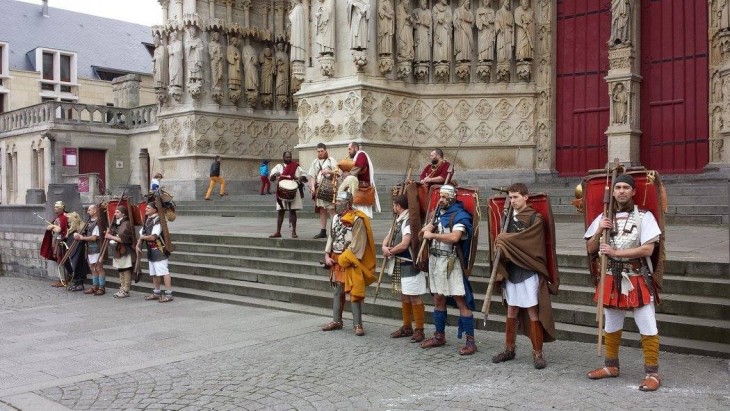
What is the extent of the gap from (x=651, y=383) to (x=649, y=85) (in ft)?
40.7

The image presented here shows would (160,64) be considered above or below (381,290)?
above

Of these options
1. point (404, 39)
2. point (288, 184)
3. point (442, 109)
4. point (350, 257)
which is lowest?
point (350, 257)

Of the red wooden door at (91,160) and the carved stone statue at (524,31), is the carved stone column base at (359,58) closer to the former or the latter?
the carved stone statue at (524,31)

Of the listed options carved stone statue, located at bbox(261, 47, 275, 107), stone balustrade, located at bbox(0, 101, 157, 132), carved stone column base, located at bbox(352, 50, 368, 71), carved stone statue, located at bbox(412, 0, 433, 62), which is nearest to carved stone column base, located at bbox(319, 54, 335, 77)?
carved stone column base, located at bbox(352, 50, 368, 71)

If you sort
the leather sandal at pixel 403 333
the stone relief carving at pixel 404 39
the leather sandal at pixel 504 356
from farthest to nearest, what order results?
1. the stone relief carving at pixel 404 39
2. the leather sandal at pixel 403 333
3. the leather sandal at pixel 504 356

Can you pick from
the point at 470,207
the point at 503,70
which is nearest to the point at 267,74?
the point at 503,70

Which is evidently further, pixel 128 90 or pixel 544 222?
pixel 128 90

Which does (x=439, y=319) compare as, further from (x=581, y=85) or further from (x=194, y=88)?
(x=194, y=88)

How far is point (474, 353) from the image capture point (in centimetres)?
706

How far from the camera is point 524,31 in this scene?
17.5 m

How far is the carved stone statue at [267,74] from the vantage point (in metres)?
23.2

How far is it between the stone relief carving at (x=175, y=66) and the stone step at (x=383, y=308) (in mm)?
9623

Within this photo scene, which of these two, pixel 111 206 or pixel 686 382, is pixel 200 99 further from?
pixel 686 382

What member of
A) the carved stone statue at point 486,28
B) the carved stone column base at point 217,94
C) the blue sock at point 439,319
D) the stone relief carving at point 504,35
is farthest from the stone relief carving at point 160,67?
the blue sock at point 439,319
